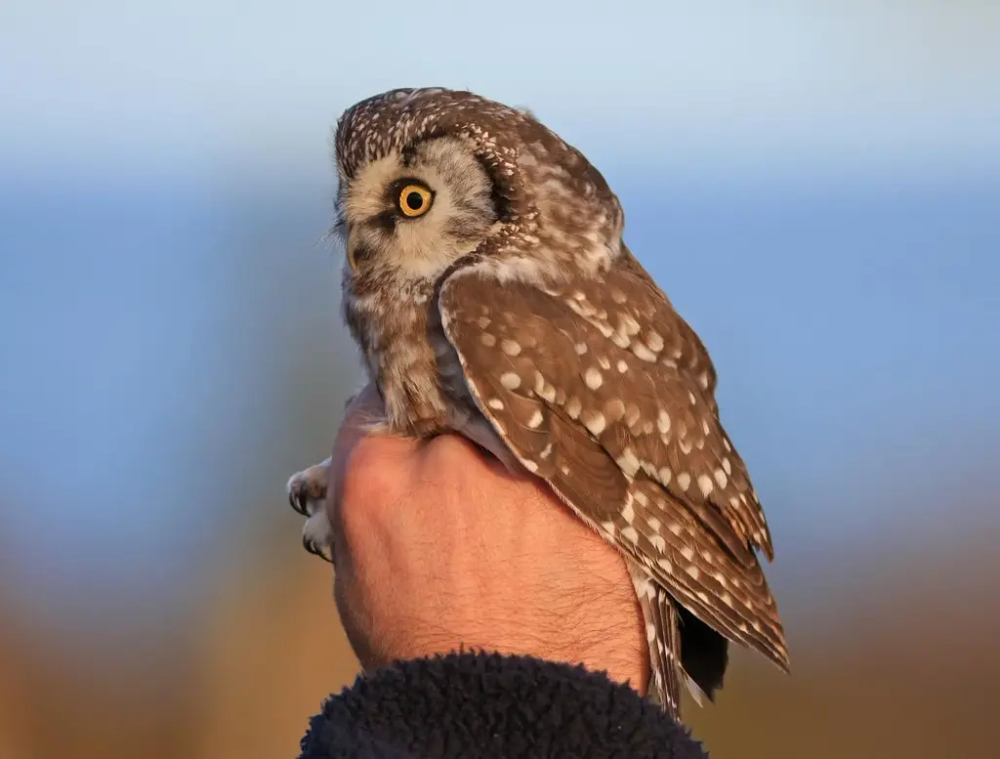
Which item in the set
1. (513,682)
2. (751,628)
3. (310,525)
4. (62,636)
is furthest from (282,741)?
(513,682)

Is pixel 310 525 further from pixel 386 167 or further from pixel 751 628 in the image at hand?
pixel 751 628

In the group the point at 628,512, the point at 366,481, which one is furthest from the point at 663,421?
the point at 366,481

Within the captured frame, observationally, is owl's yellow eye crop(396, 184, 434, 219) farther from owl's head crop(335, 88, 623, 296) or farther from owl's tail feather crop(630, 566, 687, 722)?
owl's tail feather crop(630, 566, 687, 722)

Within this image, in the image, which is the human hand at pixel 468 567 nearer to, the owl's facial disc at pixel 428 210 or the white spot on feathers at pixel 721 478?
the white spot on feathers at pixel 721 478

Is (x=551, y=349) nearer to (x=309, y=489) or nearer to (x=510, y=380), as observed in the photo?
(x=510, y=380)

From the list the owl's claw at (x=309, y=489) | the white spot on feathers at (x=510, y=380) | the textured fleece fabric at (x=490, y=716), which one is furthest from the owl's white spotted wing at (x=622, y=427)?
the owl's claw at (x=309, y=489)

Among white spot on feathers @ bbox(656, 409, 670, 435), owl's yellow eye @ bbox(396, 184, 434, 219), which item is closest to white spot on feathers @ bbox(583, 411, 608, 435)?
white spot on feathers @ bbox(656, 409, 670, 435)
